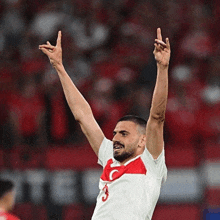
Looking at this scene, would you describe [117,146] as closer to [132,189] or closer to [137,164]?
[137,164]

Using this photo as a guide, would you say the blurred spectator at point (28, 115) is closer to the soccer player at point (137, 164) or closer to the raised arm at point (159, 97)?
the soccer player at point (137, 164)

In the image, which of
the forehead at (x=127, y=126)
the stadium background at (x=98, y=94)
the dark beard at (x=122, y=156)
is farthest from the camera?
the stadium background at (x=98, y=94)

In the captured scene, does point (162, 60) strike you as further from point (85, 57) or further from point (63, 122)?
point (85, 57)

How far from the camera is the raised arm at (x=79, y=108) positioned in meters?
3.16

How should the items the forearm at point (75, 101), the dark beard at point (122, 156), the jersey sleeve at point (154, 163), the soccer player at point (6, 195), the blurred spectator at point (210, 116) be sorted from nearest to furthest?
the jersey sleeve at point (154, 163)
the dark beard at point (122, 156)
the forearm at point (75, 101)
the soccer player at point (6, 195)
the blurred spectator at point (210, 116)

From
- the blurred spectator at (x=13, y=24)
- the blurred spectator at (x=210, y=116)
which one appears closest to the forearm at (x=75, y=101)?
the blurred spectator at (x=210, y=116)

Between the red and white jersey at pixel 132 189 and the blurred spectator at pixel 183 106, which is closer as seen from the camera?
the red and white jersey at pixel 132 189

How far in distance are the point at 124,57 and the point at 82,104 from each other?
3.29 m

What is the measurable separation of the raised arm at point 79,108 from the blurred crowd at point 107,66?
88.9 inches

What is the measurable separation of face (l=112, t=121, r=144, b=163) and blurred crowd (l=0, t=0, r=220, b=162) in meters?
2.53

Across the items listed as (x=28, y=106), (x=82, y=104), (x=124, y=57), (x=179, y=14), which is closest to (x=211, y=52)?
(x=179, y=14)

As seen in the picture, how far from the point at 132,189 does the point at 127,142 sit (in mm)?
333

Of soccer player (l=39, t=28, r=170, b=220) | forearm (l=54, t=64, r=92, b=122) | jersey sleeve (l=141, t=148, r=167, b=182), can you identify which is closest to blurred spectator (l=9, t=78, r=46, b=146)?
forearm (l=54, t=64, r=92, b=122)

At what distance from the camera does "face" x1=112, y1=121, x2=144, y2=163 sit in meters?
2.84
